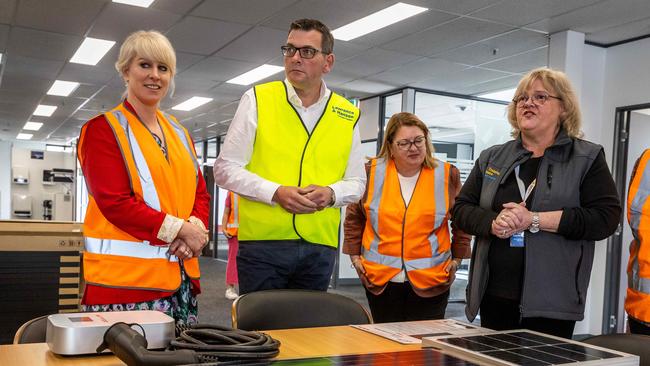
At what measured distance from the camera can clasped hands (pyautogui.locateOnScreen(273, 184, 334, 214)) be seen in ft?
6.37

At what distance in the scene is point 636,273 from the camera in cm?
220

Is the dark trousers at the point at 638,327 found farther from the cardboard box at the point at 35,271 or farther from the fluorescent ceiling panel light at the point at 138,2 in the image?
the fluorescent ceiling panel light at the point at 138,2

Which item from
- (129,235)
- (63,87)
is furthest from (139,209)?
(63,87)

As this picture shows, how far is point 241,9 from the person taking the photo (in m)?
4.75

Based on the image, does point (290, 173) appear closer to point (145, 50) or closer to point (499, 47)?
point (145, 50)

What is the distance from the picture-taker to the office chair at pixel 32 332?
1281 millimetres

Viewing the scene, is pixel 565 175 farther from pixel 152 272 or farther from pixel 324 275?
pixel 152 272

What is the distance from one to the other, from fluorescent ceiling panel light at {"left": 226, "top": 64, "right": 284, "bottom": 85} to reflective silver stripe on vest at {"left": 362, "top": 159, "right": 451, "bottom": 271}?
14.6 feet

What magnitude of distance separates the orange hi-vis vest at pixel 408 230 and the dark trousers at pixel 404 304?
0.05 metres

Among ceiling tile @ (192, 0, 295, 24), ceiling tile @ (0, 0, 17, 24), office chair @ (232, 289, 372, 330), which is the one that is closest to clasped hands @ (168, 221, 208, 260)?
office chair @ (232, 289, 372, 330)

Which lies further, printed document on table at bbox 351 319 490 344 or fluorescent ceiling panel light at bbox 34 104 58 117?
fluorescent ceiling panel light at bbox 34 104 58 117

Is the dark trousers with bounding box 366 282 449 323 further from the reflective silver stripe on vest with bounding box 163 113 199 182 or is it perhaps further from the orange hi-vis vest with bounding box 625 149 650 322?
the reflective silver stripe on vest with bounding box 163 113 199 182

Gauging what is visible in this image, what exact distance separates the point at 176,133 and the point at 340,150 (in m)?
0.63

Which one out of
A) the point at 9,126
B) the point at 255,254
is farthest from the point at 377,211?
the point at 9,126
